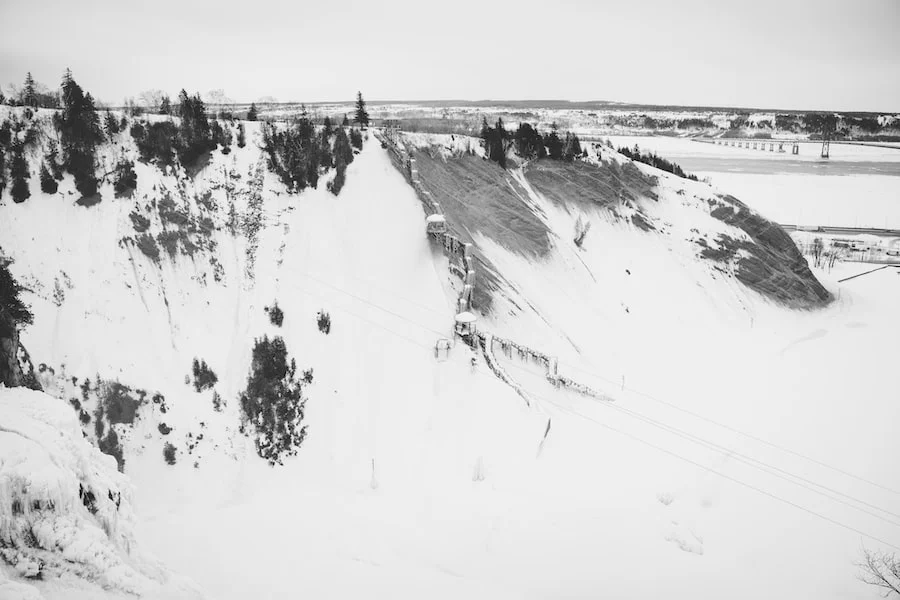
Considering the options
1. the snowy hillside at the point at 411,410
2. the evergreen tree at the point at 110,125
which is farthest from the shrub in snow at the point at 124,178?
the evergreen tree at the point at 110,125

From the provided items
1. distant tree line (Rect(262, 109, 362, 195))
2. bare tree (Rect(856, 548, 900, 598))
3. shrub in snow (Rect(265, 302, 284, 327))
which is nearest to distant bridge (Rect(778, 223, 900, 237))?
bare tree (Rect(856, 548, 900, 598))

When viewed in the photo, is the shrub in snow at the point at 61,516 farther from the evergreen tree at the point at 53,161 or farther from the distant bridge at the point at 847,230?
the distant bridge at the point at 847,230

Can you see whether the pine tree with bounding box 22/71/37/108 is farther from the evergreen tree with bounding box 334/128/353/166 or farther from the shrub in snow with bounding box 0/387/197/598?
the shrub in snow with bounding box 0/387/197/598

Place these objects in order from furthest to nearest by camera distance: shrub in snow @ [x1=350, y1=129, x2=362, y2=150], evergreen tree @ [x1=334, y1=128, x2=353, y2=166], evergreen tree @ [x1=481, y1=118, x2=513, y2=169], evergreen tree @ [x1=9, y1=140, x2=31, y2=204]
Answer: evergreen tree @ [x1=481, y1=118, x2=513, y2=169], shrub in snow @ [x1=350, y1=129, x2=362, y2=150], evergreen tree @ [x1=334, y1=128, x2=353, y2=166], evergreen tree @ [x1=9, y1=140, x2=31, y2=204]

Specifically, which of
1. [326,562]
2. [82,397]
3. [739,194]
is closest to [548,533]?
[326,562]

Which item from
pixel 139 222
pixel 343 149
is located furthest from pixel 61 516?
pixel 343 149

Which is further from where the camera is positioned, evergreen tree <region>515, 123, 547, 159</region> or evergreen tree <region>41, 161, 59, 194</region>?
evergreen tree <region>515, 123, 547, 159</region>
